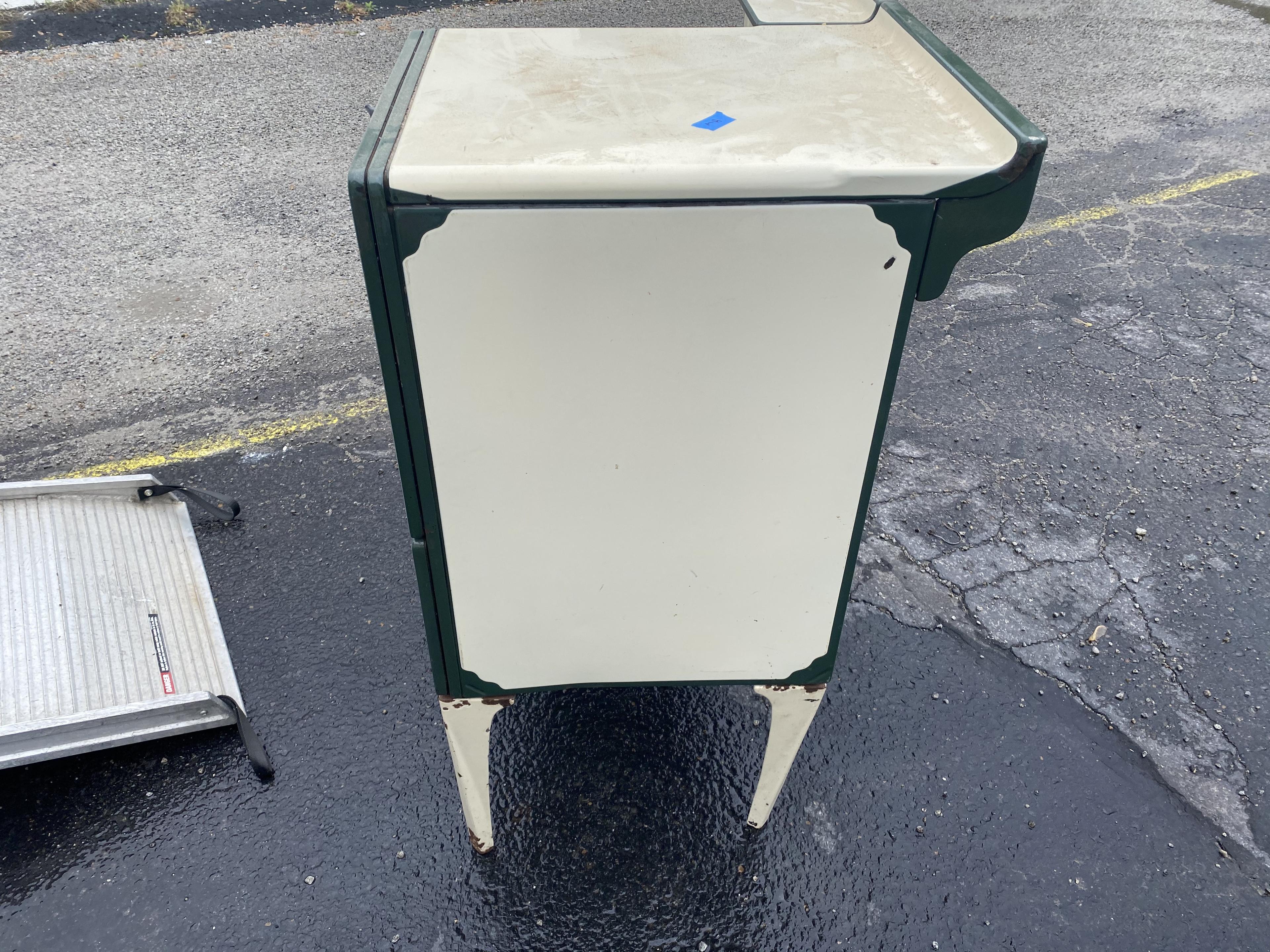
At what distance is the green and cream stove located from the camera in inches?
44.3

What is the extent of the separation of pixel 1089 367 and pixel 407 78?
3117 mm

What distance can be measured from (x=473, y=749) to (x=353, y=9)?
6744 millimetres

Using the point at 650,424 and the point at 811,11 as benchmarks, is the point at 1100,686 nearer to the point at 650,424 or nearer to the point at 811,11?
the point at 650,424

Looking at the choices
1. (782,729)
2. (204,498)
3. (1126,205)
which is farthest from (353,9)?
(782,729)

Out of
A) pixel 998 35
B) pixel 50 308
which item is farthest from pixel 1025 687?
pixel 998 35

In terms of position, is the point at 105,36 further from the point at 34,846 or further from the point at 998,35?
the point at 998,35

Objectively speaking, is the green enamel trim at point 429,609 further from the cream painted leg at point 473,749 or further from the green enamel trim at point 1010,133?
the green enamel trim at point 1010,133

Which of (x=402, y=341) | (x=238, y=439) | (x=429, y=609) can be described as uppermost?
(x=402, y=341)

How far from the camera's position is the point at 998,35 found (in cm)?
676

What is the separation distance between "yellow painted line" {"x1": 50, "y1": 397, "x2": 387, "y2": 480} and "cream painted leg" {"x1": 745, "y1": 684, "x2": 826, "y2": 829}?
201 centimetres

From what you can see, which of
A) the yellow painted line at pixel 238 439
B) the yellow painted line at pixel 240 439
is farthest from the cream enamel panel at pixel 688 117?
the yellow painted line at pixel 240 439

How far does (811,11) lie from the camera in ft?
5.90

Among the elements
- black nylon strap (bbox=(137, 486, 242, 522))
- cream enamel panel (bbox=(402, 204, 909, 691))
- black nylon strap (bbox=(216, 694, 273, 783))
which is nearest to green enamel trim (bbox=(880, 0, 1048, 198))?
cream enamel panel (bbox=(402, 204, 909, 691))

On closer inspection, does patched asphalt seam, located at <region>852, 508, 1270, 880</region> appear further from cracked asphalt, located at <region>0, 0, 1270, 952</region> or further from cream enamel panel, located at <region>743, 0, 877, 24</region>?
cream enamel panel, located at <region>743, 0, 877, 24</region>
